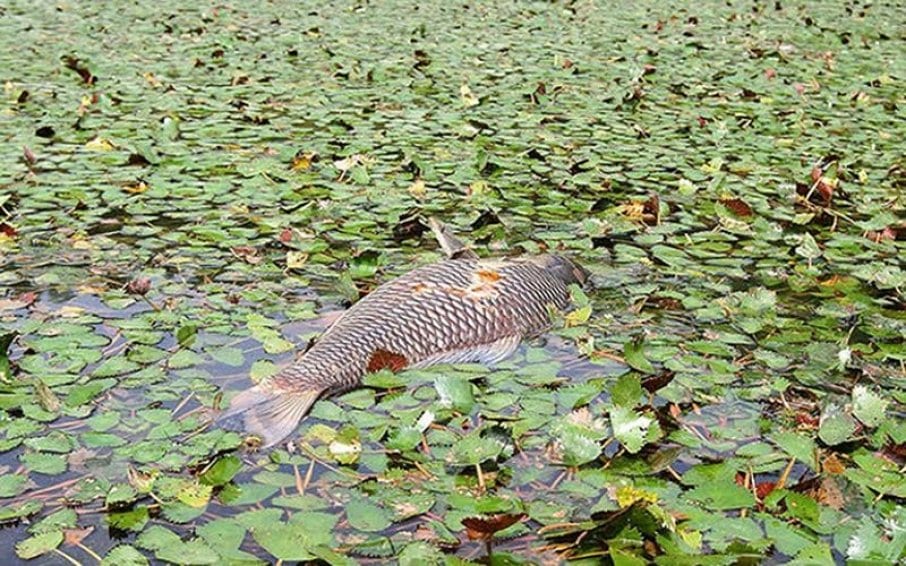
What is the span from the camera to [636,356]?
9.22 feet

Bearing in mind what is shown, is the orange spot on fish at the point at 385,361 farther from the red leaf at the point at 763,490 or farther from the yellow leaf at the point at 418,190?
the yellow leaf at the point at 418,190

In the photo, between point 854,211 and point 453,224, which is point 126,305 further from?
point 854,211

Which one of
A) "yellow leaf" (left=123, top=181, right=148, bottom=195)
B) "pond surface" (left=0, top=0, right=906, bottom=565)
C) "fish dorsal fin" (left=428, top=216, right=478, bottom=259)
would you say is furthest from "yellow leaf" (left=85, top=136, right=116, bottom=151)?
"fish dorsal fin" (left=428, top=216, right=478, bottom=259)

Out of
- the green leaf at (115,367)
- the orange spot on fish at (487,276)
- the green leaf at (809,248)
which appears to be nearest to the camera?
the green leaf at (115,367)

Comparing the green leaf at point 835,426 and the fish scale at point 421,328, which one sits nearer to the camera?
the green leaf at point 835,426

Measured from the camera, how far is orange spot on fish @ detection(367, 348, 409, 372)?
106 inches

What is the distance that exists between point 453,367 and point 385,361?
0.21 meters

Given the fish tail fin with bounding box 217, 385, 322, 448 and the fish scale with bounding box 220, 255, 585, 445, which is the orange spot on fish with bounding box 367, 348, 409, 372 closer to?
the fish scale with bounding box 220, 255, 585, 445

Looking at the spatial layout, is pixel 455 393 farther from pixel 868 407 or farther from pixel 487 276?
pixel 868 407

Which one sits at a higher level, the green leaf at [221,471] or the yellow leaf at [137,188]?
the green leaf at [221,471]

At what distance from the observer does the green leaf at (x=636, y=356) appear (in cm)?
280

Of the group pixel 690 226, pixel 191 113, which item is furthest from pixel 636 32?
pixel 690 226


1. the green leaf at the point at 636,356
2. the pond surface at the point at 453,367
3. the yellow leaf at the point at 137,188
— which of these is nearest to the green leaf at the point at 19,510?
the pond surface at the point at 453,367

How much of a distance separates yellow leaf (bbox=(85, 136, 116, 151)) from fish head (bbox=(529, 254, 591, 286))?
99.9 inches
